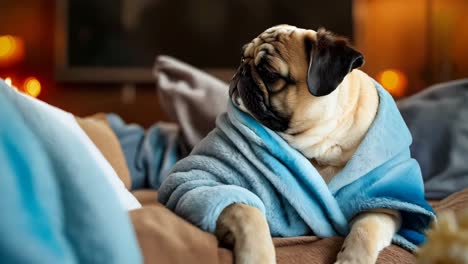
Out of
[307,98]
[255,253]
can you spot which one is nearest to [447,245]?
[255,253]


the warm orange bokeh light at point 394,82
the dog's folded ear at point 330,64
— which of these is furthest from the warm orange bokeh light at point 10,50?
the dog's folded ear at point 330,64

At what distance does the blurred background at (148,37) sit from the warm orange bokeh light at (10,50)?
0.19 ft

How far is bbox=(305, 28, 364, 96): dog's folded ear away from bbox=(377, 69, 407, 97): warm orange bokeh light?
104 inches

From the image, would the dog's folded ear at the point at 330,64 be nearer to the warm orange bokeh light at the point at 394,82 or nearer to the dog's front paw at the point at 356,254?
the dog's front paw at the point at 356,254

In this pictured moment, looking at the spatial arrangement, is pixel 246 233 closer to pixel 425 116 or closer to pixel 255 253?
pixel 255 253

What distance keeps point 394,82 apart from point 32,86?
2.06 m

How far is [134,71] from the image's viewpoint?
3576 millimetres

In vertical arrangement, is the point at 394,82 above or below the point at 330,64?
below

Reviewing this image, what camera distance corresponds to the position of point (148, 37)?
141 inches

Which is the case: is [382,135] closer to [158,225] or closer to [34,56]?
[158,225]

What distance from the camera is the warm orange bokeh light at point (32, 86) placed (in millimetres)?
3289

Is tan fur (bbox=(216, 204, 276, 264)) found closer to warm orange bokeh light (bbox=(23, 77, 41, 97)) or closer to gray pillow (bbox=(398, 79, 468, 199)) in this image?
gray pillow (bbox=(398, 79, 468, 199))

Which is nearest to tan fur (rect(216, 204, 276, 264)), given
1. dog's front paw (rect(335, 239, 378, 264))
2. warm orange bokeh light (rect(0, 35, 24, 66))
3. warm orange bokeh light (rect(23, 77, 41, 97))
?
dog's front paw (rect(335, 239, 378, 264))

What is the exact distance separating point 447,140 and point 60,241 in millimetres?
1153
